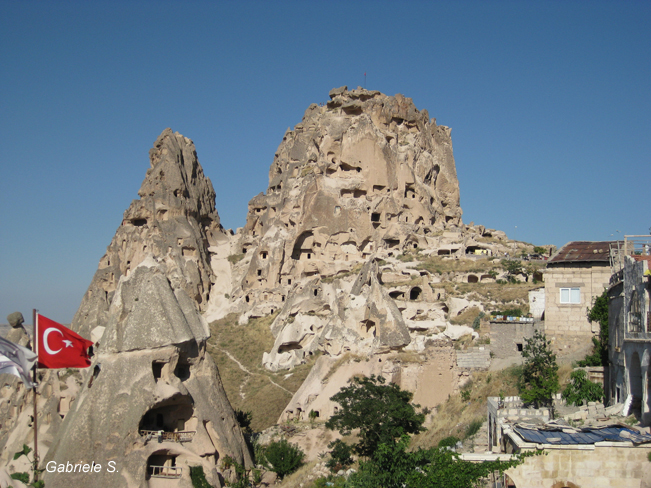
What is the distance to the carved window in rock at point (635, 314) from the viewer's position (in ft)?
55.0

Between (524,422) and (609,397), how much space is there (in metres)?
4.86

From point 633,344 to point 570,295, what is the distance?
7801 millimetres

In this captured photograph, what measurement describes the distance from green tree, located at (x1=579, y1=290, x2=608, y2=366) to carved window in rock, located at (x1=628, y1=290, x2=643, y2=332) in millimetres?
4055

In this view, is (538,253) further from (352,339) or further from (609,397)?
(609,397)

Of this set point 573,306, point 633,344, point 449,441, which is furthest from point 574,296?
point 449,441

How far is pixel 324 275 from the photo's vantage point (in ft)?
162

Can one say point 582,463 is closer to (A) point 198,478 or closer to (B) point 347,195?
(A) point 198,478

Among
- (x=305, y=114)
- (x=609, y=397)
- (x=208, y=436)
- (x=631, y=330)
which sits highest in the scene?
(x=305, y=114)

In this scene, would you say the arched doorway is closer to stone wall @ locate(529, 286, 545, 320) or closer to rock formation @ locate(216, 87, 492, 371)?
stone wall @ locate(529, 286, 545, 320)

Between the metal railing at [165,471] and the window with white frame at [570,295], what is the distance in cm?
1544

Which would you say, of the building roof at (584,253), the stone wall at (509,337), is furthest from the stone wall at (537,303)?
the building roof at (584,253)

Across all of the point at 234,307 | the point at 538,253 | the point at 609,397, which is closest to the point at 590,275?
the point at 609,397

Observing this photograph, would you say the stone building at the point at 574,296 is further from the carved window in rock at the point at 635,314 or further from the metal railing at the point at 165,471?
the metal railing at the point at 165,471

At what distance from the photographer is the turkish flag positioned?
1652cm
